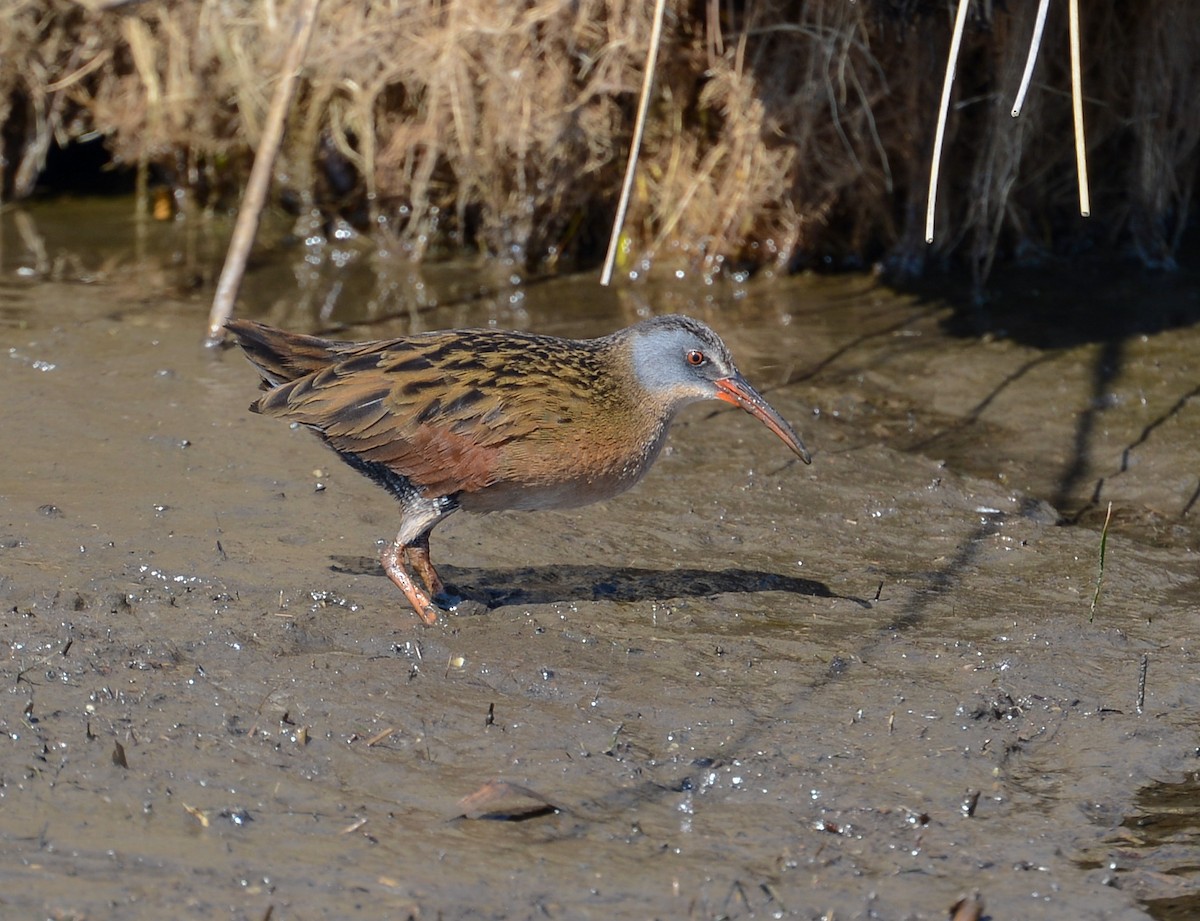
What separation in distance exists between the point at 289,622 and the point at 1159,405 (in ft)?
14.8

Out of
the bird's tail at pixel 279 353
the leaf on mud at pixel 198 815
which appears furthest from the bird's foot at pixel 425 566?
the leaf on mud at pixel 198 815

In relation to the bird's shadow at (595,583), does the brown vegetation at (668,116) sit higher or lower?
higher

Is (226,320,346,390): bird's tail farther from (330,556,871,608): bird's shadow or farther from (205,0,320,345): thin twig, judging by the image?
(205,0,320,345): thin twig

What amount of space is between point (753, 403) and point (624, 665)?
1.10 m

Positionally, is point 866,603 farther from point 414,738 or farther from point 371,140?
Answer: point 371,140

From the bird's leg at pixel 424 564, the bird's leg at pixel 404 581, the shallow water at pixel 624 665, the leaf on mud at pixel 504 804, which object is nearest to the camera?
the shallow water at pixel 624 665

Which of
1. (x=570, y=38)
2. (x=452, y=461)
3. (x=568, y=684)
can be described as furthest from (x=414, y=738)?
(x=570, y=38)

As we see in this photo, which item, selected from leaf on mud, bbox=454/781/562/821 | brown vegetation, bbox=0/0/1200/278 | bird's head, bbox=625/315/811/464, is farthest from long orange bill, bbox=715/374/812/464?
brown vegetation, bbox=0/0/1200/278

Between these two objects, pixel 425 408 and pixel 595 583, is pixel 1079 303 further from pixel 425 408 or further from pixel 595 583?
pixel 425 408

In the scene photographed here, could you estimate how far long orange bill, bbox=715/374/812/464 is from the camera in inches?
203

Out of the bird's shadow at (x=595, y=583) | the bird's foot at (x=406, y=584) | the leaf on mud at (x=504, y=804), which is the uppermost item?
the bird's foot at (x=406, y=584)

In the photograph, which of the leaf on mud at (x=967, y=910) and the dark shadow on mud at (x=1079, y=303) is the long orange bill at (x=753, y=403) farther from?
the dark shadow on mud at (x=1079, y=303)

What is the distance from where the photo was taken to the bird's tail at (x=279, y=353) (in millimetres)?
5082

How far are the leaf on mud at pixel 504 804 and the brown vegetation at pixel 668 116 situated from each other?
16.3 feet
